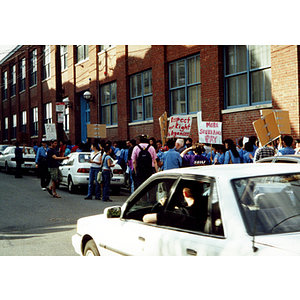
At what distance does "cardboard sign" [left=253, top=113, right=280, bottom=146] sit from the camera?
10.5 m

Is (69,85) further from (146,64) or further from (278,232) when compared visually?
(278,232)

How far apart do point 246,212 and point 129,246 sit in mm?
1408

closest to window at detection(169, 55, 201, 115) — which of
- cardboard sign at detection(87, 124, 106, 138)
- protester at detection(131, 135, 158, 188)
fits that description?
cardboard sign at detection(87, 124, 106, 138)

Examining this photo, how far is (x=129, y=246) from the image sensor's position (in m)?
4.28

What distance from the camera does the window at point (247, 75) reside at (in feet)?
46.6

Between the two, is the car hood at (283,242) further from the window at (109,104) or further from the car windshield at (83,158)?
the window at (109,104)

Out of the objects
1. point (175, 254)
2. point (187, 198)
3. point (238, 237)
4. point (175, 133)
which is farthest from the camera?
point (175, 133)

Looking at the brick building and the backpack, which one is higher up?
the brick building

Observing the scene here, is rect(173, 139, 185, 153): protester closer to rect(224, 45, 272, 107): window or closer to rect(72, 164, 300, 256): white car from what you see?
rect(224, 45, 272, 107): window

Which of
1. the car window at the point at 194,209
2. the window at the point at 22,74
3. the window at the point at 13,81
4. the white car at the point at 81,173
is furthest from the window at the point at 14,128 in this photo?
the car window at the point at 194,209

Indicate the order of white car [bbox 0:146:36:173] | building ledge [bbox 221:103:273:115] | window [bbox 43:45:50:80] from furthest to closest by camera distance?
window [bbox 43:45:50:80] < white car [bbox 0:146:36:173] < building ledge [bbox 221:103:273:115]

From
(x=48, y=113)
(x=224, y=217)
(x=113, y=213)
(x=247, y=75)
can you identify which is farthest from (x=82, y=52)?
(x=224, y=217)

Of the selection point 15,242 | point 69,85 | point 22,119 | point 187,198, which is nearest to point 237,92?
point 15,242

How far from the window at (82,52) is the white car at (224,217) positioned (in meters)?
24.3
